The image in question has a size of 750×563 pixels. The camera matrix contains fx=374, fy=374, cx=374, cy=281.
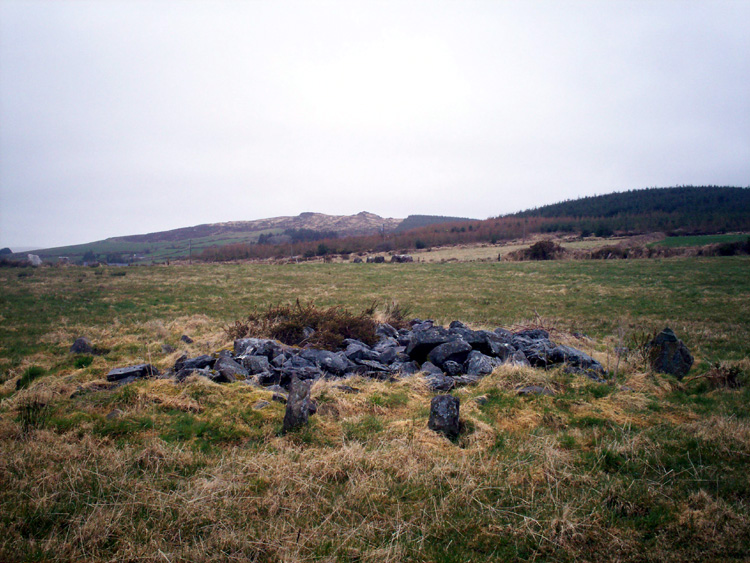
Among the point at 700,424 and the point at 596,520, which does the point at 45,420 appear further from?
the point at 700,424

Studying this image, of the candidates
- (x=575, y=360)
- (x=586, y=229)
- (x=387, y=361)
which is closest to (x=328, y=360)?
(x=387, y=361)

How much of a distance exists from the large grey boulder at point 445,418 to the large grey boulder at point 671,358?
491cm

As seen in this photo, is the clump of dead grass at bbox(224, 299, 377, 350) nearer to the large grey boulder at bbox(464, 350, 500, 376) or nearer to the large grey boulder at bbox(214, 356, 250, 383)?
the large grey boulder at bbox(214, 356, 250, 383)

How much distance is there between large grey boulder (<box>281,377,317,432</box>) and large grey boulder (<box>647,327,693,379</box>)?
21.6ft

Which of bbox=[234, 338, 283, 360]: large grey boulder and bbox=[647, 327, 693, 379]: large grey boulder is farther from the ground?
bbox=[234, 338, 283, 360]: large grey boulder

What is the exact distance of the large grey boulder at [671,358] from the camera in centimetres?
698

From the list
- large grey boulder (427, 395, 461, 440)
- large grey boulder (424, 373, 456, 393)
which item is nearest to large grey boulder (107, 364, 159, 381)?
large grey boulder (424, 373, 456, 393)

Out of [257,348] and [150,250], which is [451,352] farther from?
[150,250]

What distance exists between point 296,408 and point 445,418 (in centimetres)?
185

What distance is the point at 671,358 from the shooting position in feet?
23.1

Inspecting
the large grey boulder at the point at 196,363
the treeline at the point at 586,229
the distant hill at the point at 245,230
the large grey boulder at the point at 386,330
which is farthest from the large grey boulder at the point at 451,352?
the distant hill at the point at 245,230

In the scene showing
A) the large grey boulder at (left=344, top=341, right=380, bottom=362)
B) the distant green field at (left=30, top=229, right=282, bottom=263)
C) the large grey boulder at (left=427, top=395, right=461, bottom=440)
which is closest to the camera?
the large grey boulder at (left=427, top=395, right=461, bottom=440)

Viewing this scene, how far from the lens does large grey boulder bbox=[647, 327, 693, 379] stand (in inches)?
275

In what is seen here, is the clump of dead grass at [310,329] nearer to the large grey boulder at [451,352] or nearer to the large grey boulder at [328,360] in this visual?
the large grey boulder at [328,360]
